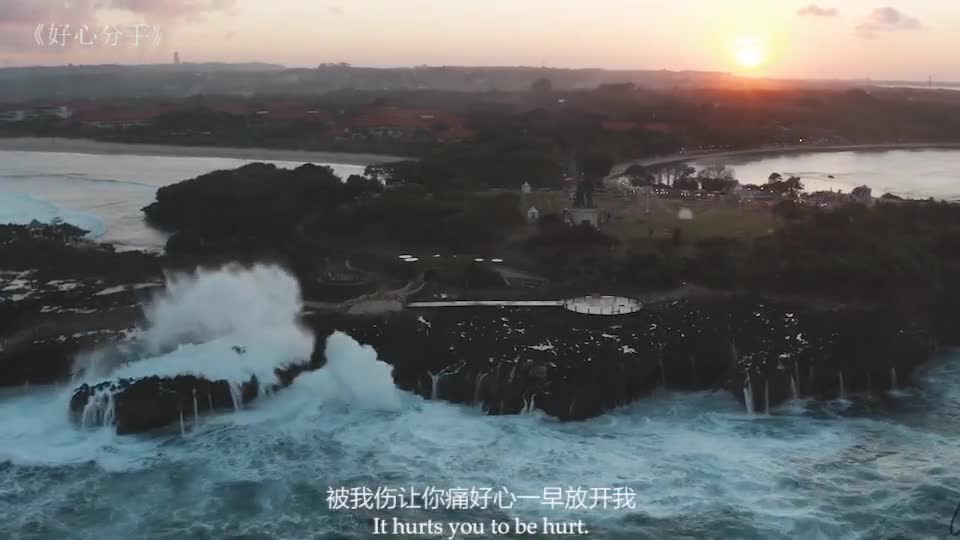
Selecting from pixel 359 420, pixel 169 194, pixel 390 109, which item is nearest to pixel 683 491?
pixel 359 420

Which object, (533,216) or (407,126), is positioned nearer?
(533,216)

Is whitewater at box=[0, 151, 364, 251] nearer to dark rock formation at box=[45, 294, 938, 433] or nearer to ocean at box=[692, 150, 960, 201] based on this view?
dark rock formation at box=[45, 294, 938, 433]

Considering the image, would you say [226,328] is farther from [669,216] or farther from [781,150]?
[781,150]

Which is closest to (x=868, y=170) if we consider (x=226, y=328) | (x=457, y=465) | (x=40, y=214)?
(x=40, y=214)

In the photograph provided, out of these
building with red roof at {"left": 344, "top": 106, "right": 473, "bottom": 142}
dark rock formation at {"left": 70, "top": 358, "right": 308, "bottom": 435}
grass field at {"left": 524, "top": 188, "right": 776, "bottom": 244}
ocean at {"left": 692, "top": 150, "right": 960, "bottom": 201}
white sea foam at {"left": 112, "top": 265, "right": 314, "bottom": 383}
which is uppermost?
building with red roof at {"left": 344, "top": 106, "right": 473, "bottom": 142}

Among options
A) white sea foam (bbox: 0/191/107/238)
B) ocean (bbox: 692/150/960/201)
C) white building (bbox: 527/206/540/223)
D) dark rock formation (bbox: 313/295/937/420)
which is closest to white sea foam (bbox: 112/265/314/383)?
dark rock formation (bbox: 313/295/937/420)

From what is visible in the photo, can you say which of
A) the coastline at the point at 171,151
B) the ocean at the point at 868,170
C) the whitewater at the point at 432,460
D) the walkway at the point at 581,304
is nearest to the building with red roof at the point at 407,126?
the coastline at the point at 171,151

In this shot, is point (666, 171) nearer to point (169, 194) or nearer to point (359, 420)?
point (169, 194)
